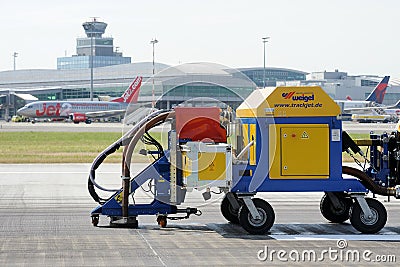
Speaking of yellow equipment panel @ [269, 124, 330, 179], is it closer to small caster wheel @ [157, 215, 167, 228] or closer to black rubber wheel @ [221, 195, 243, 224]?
black rubber wheel @ [221, 195, 243, 224]

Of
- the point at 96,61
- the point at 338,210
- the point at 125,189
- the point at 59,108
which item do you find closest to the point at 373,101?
the point at 59,108

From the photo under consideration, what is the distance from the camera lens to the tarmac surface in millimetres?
10133

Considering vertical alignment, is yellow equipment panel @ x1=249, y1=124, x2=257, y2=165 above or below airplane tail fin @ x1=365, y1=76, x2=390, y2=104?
below

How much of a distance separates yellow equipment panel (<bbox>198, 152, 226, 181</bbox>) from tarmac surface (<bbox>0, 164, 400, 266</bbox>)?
0.96m

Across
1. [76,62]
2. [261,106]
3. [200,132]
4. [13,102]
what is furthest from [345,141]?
[76,62]

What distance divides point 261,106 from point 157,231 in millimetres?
2670

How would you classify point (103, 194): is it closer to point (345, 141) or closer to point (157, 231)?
point (157, 231)

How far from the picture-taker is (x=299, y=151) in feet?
40.2

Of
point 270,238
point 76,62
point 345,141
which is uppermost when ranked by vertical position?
point 76,62

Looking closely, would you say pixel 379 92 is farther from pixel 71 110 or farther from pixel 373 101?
pixel 71 110

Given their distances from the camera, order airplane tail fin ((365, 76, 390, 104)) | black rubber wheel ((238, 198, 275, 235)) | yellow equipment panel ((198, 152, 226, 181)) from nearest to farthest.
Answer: yellow equipment panel ((198, 152, 226, 181)) < black rubber wheel ((238, 198, 275, 235)) < airplane tail fin ((365, 76, 390, 104))

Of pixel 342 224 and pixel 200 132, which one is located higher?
pixel 200 132

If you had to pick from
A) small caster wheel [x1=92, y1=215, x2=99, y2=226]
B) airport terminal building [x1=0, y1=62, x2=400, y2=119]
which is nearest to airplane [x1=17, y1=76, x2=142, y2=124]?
airport terminal building [x1=0, y1=62, x2=400, y2=119]

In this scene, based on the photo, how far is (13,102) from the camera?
12475 centimetres
